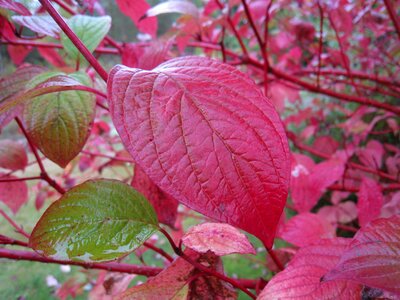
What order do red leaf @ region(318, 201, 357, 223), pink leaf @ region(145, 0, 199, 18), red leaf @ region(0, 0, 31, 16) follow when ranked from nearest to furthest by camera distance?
red leaf @ region(0, 0, 31, 16)
pink leaf @ region(145, 0, 199, 18)
red leaf @ region(318, 201, 357, 223)

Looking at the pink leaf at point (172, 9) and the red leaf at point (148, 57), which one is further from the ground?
the pink leaf at point (172, 9)

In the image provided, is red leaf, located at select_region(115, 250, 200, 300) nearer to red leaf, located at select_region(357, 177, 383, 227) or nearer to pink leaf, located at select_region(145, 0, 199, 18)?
red leaf, located at select_region(357, 177, 383, 227)

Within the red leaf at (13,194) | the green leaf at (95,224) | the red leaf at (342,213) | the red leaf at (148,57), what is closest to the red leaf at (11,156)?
the red leaf at (13,194)

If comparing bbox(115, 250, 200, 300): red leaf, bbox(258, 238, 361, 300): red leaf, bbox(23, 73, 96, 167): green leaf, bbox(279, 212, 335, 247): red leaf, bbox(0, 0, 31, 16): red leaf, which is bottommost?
bbox(279, 212, 335, 247): red leaf

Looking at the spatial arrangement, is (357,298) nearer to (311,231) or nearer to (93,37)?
(311,231)

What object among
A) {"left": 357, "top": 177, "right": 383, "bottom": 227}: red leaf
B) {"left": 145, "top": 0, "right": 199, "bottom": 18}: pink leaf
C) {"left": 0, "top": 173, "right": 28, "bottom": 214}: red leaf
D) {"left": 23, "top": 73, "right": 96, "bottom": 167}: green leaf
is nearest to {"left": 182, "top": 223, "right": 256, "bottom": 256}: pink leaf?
{"left": 23, "top": 73, "right": 96, "bottom": 167}: green leaf

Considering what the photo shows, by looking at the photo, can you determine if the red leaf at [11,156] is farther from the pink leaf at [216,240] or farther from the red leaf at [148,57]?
the pink leaf at [216,240]

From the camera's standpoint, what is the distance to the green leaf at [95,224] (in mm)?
277

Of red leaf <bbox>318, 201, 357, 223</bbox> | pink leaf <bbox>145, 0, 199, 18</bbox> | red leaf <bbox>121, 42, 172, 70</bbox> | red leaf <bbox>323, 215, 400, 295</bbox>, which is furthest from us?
red leaf <bbox>318, 201, 357, 223</bbox>

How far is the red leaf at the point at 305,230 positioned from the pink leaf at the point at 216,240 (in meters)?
0.17

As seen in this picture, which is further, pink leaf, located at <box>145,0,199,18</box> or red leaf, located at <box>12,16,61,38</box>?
pink leaf, located at <box>145,0,199,18</box>

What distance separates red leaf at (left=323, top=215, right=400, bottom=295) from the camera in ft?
0.71

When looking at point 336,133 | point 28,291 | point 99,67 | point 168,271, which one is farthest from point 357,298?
point 336,133

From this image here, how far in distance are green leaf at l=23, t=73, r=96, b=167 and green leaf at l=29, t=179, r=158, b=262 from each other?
77 millimetres
